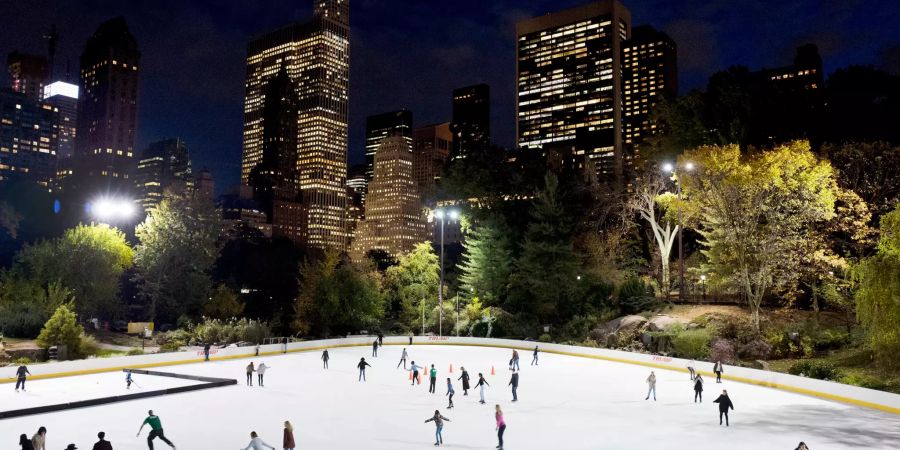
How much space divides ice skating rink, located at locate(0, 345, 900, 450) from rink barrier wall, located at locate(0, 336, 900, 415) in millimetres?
978

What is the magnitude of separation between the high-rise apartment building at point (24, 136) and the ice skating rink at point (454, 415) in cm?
19274

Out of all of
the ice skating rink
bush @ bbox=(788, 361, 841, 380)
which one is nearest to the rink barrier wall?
the ice skating rink

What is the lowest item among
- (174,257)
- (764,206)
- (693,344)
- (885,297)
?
(693,344)

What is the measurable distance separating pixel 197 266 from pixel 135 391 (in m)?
37.4

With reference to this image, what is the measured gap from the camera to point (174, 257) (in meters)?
59.8

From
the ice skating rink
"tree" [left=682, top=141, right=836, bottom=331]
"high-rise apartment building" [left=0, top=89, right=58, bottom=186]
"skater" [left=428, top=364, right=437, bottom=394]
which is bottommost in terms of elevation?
the ice skating rink

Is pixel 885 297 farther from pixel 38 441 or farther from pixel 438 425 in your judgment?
pixel 38 441

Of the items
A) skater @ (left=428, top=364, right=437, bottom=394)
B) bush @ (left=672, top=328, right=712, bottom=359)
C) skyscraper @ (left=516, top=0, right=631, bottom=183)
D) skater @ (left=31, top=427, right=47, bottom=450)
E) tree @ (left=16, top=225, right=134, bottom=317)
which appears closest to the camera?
skater @ (left=31, top=427, right=47, bottom=450)

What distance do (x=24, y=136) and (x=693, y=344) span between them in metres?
213

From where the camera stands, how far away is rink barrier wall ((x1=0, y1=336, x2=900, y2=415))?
23.8 meters

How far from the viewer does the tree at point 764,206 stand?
37000 mm

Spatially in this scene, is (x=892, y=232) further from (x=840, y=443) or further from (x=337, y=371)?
(x=337, y=371)

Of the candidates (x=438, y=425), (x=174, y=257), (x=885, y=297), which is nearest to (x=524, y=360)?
(x=885, y=297)

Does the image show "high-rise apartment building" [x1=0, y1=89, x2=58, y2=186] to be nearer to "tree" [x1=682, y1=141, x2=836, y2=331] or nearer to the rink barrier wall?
the rink barrier wall
